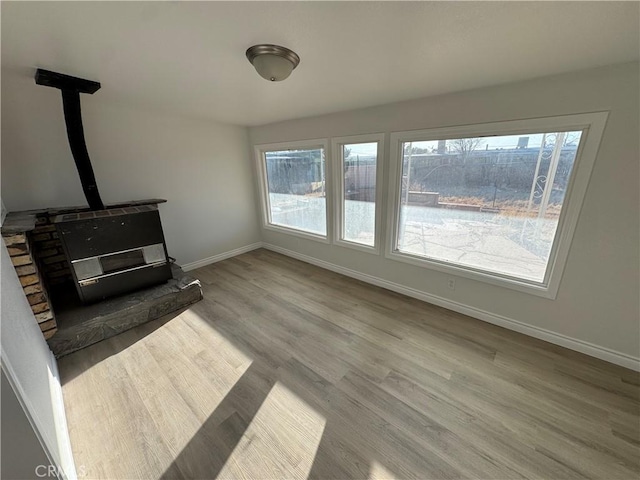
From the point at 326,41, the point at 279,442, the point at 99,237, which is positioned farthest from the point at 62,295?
the point at 326,41

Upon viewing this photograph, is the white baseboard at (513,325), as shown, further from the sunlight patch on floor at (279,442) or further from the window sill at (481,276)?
the sunlight patch on floor at (279,442)

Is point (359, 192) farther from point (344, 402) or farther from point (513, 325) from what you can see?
point (344, 402)

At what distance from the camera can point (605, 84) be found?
1590 mm

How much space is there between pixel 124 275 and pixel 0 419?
6.65 feet

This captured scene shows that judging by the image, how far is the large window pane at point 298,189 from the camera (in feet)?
11.4

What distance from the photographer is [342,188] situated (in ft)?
10.5

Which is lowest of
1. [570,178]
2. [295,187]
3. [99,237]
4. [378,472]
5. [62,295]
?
[378,472]

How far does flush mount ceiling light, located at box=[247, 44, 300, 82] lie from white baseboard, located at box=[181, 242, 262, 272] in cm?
305

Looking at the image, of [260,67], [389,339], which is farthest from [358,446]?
[260,67]

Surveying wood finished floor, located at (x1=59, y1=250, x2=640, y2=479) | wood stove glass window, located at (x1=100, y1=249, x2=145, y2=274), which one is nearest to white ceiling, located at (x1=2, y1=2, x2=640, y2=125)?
wood stove glass window, located at (x1=100, y1=249, x2=145, y2=274)

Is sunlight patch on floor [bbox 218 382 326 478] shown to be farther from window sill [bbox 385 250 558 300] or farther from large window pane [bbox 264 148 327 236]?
large window pane [bbox 264 148 327 236]

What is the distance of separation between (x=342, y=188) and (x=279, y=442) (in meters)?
2.65

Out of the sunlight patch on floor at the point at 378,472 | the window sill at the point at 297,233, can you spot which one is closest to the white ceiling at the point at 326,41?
the window sill at the point at 297,233

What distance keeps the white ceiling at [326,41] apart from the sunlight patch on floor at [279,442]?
7.24 ft
